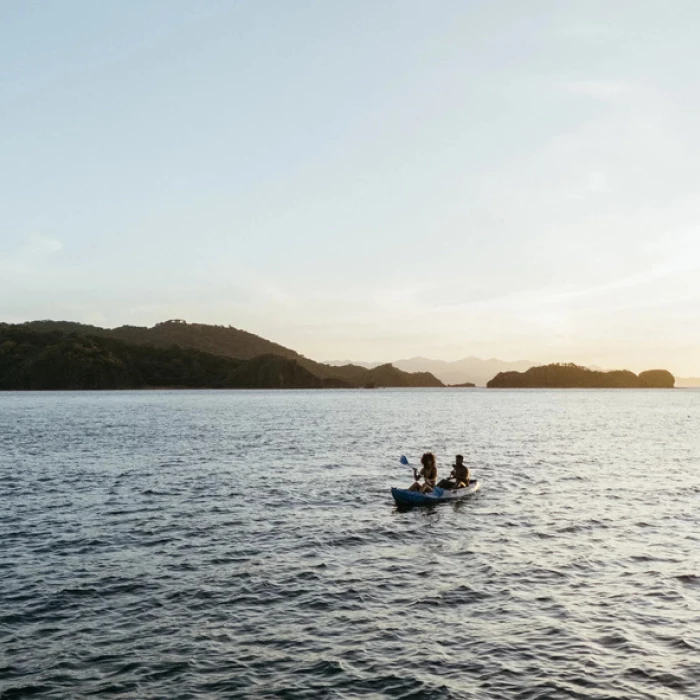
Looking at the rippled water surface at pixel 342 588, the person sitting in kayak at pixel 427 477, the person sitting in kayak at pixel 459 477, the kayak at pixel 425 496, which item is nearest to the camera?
the rippled water surface at pixel 342 588

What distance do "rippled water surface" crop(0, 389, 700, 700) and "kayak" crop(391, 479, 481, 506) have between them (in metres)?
0.66

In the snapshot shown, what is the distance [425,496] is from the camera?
1406 inches

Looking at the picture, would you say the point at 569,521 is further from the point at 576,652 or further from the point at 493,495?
the point at 576,652

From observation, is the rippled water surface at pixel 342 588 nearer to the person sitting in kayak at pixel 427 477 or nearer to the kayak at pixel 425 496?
the kayak at pixel 425 496

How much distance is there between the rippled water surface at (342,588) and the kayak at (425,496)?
0.66m

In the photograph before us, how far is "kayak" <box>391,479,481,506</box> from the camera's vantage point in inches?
1391

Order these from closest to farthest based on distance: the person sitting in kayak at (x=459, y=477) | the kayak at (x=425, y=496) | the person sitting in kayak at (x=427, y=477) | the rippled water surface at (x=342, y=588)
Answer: the rippled water surface at (x=342, y=588) → the kayak at (x=425, y=496) → the person sitting in kayak at (x=427, y=477) → the person sitting in kayak at (x=459, y=477)

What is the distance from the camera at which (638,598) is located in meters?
20.3

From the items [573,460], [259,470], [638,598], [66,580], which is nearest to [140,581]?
[66,580]

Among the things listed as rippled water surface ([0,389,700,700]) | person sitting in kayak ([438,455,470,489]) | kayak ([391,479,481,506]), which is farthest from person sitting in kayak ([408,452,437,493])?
rippled water surface ([0,389,700,700])

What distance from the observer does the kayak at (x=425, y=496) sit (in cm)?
3534

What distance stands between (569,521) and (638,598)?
11676 mm

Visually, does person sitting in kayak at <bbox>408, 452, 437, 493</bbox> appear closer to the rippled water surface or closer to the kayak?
the kayak

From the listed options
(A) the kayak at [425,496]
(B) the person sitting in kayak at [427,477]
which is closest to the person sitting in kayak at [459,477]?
(A) the kayak at [425,496]
